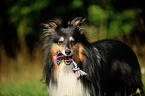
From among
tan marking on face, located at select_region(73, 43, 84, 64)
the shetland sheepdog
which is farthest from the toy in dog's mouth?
tan marking on face, located at select_region(73, 43, 84, 64)

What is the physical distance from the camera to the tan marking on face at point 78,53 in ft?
10.4

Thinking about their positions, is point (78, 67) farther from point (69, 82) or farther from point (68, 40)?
point (68, 40)

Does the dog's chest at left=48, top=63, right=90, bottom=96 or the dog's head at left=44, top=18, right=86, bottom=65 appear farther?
the dog's chest at left=48, top=63, right=90, bottom=96

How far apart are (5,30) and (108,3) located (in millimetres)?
4894

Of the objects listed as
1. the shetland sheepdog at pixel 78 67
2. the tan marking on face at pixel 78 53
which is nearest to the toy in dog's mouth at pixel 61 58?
the shetland sheepdog at pixel 78 67

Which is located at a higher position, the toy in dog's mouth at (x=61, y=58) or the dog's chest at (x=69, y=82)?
the toy in dog's mouth at (x=61, y=58)

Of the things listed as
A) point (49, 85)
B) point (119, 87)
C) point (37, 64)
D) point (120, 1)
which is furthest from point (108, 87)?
point (120, 1)

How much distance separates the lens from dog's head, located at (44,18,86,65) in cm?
312

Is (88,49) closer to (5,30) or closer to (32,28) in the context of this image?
(32,28)

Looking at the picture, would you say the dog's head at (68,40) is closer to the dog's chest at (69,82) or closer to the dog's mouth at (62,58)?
the dog's mouth at (62,58)

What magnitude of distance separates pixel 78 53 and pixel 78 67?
0.74 feet

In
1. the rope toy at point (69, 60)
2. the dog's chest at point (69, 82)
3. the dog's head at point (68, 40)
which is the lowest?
the dog's chest at point (69, 82)

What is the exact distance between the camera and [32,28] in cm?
841

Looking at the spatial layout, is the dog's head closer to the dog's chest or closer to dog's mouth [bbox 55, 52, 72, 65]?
dog's mouth [bbox 55, 52, 72, 65]
